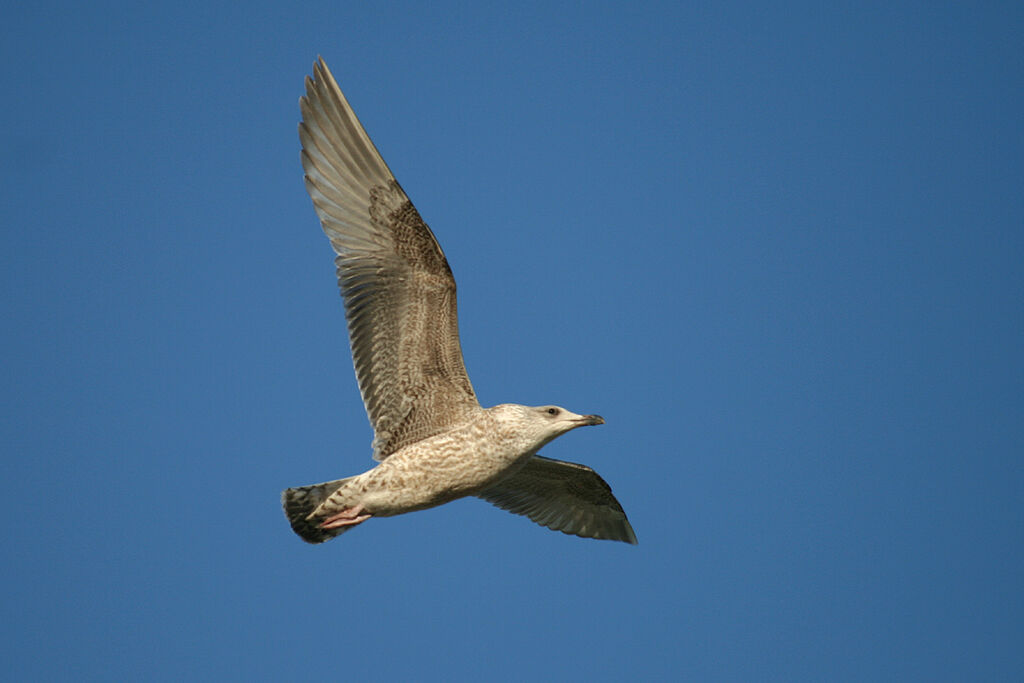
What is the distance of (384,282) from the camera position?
9.51 metres

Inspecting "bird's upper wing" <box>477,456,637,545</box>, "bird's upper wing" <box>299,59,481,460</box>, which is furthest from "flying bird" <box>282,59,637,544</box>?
"bird's upper wing" <box>477,456,637,545</box>

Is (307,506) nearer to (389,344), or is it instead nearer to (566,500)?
(389,344)

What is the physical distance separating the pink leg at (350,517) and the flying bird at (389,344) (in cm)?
1

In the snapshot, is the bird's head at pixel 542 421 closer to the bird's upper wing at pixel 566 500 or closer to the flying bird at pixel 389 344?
the flying bird at pixel 389 344

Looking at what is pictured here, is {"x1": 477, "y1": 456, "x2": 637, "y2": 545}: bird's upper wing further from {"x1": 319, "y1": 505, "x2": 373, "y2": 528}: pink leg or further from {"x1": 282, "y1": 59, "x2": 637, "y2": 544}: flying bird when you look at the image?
{"x1": 319, "y1": 505, "x2": 373, "y2": 528}: pink leg

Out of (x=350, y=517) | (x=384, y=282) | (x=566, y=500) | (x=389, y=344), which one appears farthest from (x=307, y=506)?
(x=566, y=500)

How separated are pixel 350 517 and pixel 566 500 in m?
2.94

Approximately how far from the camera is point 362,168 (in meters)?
9.66

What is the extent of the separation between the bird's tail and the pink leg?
6.5 inches

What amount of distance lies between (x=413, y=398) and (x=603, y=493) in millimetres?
2792

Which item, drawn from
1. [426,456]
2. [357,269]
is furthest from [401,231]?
[426,456]

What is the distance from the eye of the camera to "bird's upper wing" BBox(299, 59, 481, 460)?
31.1ft

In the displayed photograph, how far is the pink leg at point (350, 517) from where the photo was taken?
934 centimetres

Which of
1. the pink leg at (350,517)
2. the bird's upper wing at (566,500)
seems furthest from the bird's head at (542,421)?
the bird's upper wing at (566,500)
